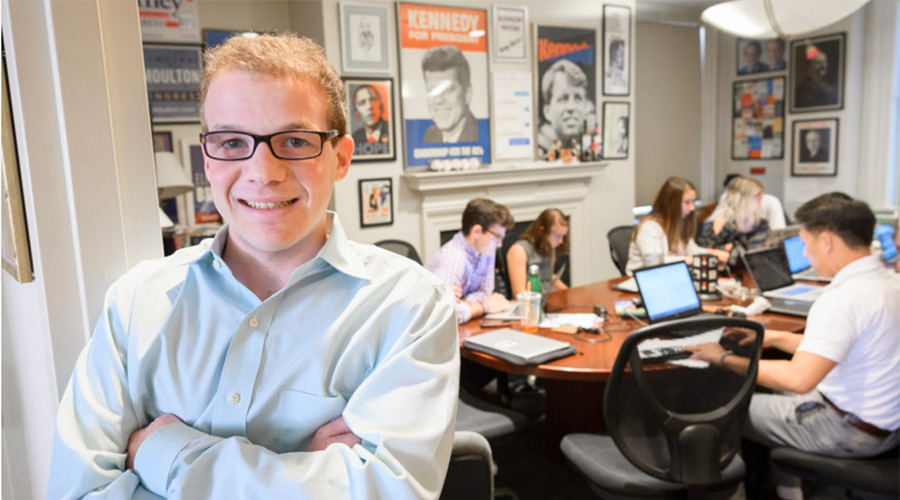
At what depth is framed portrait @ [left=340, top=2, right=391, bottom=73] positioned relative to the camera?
442 cm

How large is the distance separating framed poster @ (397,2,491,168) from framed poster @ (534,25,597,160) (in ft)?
1.92

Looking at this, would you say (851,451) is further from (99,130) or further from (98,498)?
(99,130)

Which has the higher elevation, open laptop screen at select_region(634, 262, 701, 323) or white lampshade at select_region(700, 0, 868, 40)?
white lampshade at select_region(700, 0, 868, 40)

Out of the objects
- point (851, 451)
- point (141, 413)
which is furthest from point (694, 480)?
point (141, 413)

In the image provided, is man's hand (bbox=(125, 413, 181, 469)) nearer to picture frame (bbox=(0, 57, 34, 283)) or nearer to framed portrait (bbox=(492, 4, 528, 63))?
picture frame (bbox=(0, 57, 34, 283))

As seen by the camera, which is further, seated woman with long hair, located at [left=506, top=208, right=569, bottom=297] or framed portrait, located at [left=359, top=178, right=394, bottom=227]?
framed portrait, located at [left=359, top=178, right=394, bottom=227]

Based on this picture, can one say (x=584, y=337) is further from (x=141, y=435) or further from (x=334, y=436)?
(x=141, y=435)

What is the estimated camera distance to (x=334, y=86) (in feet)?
3.74

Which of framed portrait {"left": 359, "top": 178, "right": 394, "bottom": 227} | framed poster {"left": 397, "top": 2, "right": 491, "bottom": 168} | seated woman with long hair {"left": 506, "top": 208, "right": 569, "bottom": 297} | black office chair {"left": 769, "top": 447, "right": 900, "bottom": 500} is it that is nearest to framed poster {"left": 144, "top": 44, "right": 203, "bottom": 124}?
framed portrait {"left": 359, "top": 178, "right": 394, "bottom": 227}

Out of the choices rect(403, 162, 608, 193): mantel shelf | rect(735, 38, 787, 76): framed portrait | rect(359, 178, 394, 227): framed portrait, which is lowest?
rect(359, 178, 394, 227): framed portrait

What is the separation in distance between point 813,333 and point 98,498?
2115 mm

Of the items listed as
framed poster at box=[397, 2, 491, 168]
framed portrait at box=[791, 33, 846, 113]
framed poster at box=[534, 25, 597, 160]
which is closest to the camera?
framed poster at box=[397, 2, 491, 168]

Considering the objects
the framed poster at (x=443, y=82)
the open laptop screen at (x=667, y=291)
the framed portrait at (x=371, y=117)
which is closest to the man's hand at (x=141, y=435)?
the open laptop screen at (x=667, y=291)

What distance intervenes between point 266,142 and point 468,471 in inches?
32.8
